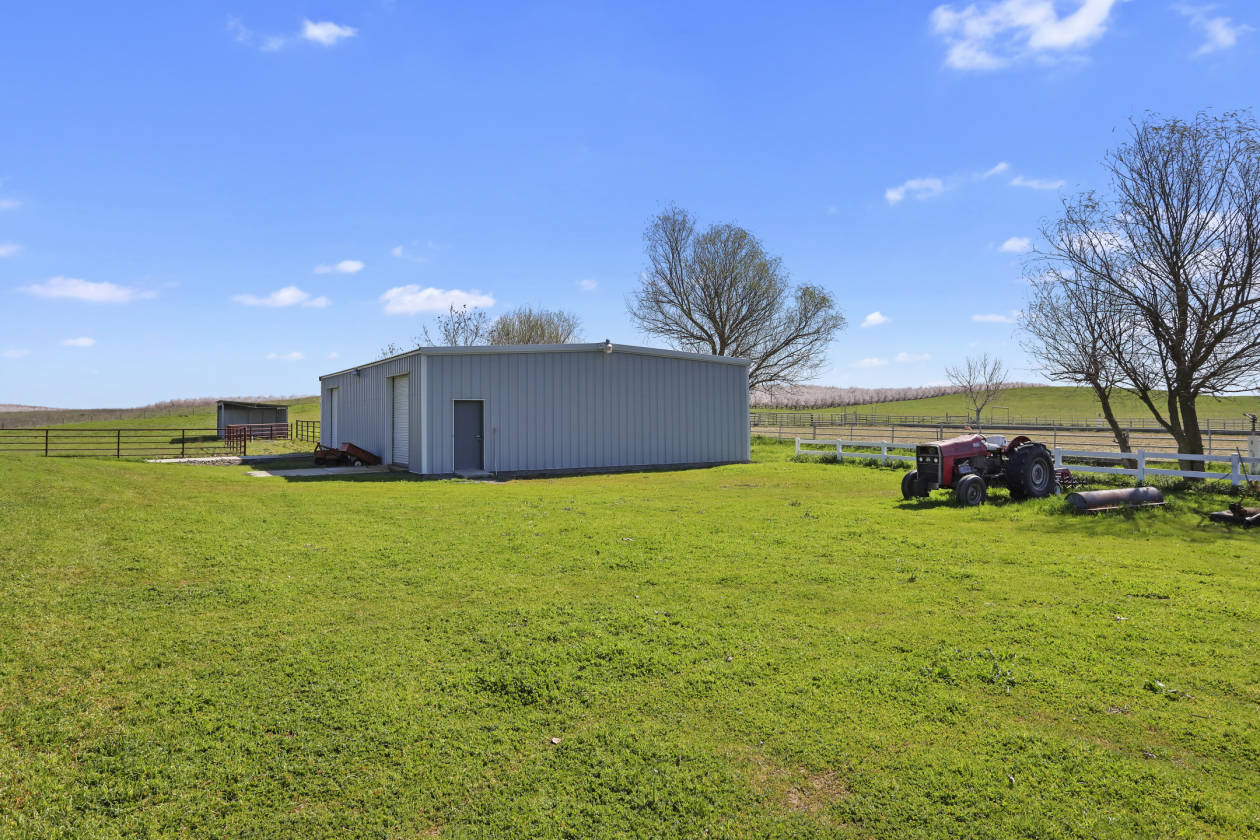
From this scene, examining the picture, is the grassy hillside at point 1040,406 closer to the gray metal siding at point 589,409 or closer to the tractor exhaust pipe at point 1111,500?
the gray metal siding at point 589,409

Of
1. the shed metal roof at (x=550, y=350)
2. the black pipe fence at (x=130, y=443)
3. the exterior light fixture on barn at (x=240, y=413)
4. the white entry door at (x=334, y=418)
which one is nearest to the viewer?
the shed metal roof at (x=550, y=350)

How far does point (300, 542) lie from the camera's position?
8.36m

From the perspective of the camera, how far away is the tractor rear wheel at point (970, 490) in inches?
461

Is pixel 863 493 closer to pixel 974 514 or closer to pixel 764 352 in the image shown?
pixel 974 514

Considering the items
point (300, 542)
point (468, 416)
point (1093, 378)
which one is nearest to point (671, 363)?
point (468, 416)

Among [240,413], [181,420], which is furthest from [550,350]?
[181,420]

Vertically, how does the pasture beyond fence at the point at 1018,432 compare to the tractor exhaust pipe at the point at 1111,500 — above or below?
above

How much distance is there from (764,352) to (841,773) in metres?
34.3

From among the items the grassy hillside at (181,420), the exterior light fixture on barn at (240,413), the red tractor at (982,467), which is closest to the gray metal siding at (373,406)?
the red tractor at (982,467)

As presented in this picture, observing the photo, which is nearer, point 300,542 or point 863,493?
point 300,542

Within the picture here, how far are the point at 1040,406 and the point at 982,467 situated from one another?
252 ft

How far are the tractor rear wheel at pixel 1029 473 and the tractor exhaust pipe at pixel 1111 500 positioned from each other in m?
1.00

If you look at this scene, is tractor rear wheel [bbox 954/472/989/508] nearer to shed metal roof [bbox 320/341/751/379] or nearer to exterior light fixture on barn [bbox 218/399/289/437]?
shed metal roof [bbox 320/341/751/379]

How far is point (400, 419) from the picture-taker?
63.3 feet
